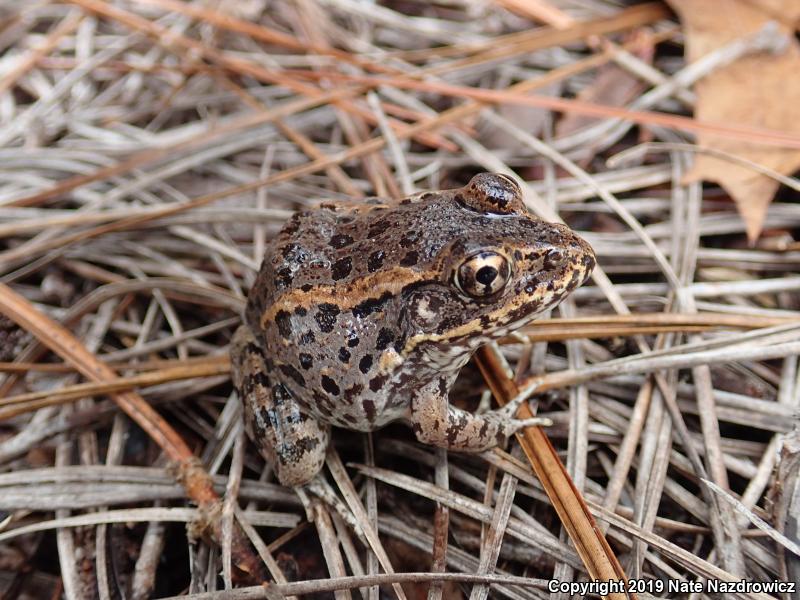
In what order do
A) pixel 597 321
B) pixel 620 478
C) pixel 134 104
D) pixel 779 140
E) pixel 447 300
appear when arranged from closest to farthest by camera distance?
pixel 447 300 < pixel 620 478 < pixel 597 321 < pixel 779 140 < pixel 134 104

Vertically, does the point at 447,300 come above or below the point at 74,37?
below

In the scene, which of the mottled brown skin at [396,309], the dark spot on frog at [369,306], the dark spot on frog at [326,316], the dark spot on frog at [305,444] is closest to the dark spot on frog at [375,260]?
the mottled brown skin at [396,309]

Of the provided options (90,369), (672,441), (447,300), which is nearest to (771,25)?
(672,441)

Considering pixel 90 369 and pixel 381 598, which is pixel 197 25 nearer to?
pixel 90 369

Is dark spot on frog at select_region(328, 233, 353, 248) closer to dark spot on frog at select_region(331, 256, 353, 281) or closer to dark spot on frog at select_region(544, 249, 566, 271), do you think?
dark spot on frog at select_region(331, 256, 353, 281)

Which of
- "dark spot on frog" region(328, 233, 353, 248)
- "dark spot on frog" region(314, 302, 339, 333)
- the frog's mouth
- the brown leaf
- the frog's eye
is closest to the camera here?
the frog's eye

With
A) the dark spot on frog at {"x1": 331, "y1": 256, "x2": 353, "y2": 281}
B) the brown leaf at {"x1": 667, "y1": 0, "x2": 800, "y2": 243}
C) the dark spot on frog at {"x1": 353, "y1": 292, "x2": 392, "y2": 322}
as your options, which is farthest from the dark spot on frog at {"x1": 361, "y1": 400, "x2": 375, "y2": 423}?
the brown leaf at {"x1": 667, "y1": 0, "x2": 800, "y2": 243}
